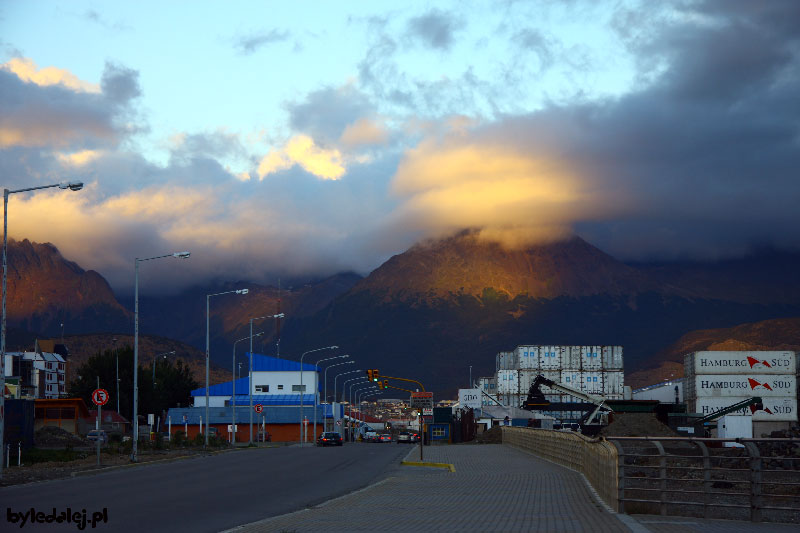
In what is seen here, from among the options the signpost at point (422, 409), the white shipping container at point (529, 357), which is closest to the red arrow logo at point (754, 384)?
the white shipping container at point (529, 357)

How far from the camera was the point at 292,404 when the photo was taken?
124250 millimetres

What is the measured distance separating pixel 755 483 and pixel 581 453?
15.4m

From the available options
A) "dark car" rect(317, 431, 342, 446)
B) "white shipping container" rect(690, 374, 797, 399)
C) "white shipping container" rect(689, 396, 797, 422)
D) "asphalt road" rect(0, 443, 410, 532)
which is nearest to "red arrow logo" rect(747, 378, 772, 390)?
"white shipping container" rect(690, 374, 797, 399)

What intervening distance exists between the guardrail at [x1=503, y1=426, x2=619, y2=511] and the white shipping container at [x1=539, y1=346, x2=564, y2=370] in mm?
85809

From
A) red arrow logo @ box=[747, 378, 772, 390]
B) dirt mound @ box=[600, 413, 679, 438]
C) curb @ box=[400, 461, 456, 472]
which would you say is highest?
red arrow logo @ box=[747, 378, 772, 390]

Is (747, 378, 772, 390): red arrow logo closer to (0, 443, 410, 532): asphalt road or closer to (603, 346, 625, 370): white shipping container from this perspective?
(603, 346, 625, 370): white shipping container

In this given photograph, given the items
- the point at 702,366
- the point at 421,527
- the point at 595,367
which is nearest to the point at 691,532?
the point at 421,527

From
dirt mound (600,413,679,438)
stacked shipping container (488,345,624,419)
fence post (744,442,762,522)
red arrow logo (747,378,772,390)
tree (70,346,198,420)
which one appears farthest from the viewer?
stacked shipping container (488,345,624,419)

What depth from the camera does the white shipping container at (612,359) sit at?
14962 centimetres

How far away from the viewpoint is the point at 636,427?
72375 mm

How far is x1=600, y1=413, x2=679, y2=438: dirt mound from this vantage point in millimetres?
71188

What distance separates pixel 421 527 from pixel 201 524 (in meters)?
4.49

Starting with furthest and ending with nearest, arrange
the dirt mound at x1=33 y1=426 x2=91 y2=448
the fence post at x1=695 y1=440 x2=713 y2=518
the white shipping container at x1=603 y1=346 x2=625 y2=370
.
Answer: the white shipping container at x1=603 y1=346 x2=625 y2=370
the dirt mound at x1=33 y1=426 x2=91 y2=448
the fence post at x1=695 y1=440 x2=713 y2=518

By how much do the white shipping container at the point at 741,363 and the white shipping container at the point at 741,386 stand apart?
0.66 m
